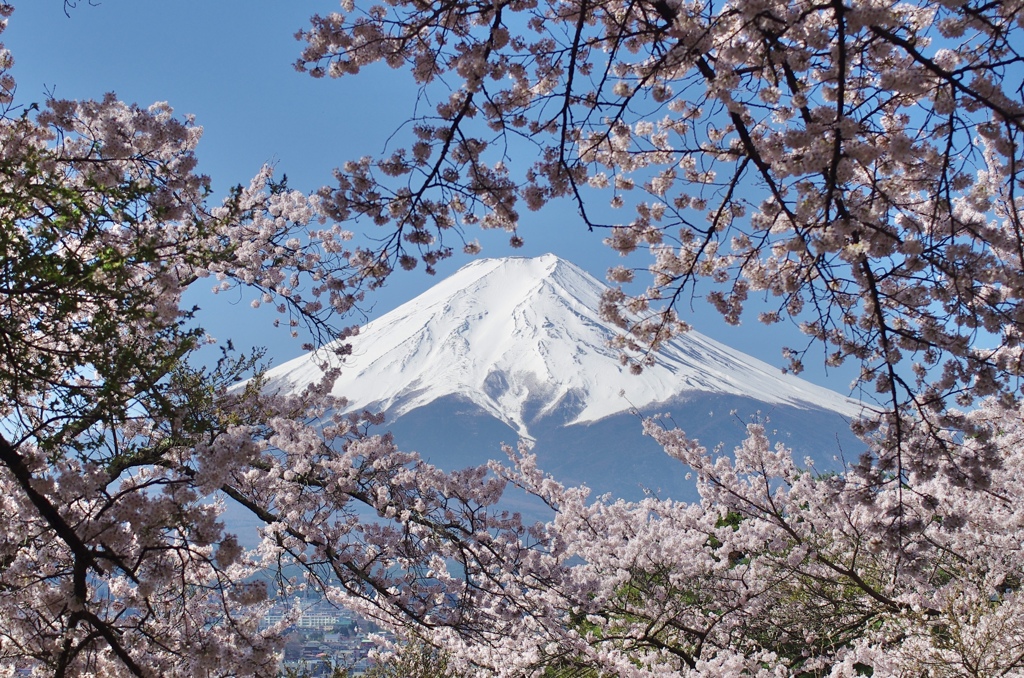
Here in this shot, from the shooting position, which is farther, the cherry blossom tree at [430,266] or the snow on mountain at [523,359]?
→ the snow on mountain at [523,359]

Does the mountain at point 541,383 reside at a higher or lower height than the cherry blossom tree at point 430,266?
higher

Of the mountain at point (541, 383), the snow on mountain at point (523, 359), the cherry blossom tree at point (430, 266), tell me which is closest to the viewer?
the cherry blossom tree at point (430, 266)

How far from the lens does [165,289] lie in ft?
10.4

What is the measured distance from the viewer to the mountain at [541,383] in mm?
132250

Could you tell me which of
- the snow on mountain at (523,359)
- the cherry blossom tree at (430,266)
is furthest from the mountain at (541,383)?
the cherry blossom tree at (430,266)

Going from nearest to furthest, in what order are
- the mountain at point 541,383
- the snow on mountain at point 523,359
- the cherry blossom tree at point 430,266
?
the cherry blossom tree at point 430,266 < the snow on mountain at point 523,359 < the mountain at point 541,383

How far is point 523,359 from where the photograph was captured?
153m

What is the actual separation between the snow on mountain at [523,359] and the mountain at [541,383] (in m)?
0.29

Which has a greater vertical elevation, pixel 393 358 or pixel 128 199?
Result: pixel 393 358

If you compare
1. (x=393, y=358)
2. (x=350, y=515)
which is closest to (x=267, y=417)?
(x=350, y=515)

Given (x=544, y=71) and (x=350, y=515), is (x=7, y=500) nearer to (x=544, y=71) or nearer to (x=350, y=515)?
(x=350, y=515)

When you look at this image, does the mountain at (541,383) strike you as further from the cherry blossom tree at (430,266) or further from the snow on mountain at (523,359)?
the cherry blossom tree at (430,266)

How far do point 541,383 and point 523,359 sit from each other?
319 inches

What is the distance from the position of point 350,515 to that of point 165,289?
222 centimetres
